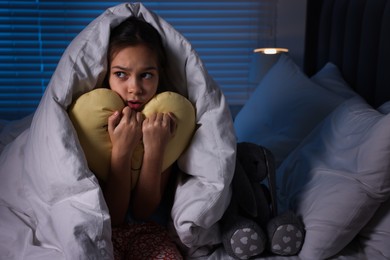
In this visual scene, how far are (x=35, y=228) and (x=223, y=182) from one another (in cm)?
48

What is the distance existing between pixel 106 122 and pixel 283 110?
2.79 ft

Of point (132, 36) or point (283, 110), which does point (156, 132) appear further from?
point (283, 110)

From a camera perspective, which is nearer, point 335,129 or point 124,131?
point 124,131

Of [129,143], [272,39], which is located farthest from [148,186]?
[272,39]

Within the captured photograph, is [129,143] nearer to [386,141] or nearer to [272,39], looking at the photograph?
[386,141]

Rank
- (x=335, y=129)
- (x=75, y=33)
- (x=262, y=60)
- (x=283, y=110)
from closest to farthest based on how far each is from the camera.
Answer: (x=335, y=129)
(x=283, y=110)
(x=262, y=60)
(x=75, y=33)

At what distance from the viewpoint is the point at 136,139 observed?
1.08m

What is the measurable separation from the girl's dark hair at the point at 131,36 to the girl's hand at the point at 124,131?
185mm

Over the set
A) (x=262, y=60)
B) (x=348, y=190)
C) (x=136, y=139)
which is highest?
(x=262, y=60)

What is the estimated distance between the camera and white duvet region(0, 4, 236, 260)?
0.96 metres

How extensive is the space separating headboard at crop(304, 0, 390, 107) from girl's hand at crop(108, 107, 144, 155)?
3.06ft

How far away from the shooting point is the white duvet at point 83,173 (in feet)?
3.15

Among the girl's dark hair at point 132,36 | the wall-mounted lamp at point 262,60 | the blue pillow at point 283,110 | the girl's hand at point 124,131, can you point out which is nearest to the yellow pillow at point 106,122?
the girl's hand at point 124,131

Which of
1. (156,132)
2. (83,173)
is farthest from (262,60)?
(83,173)
